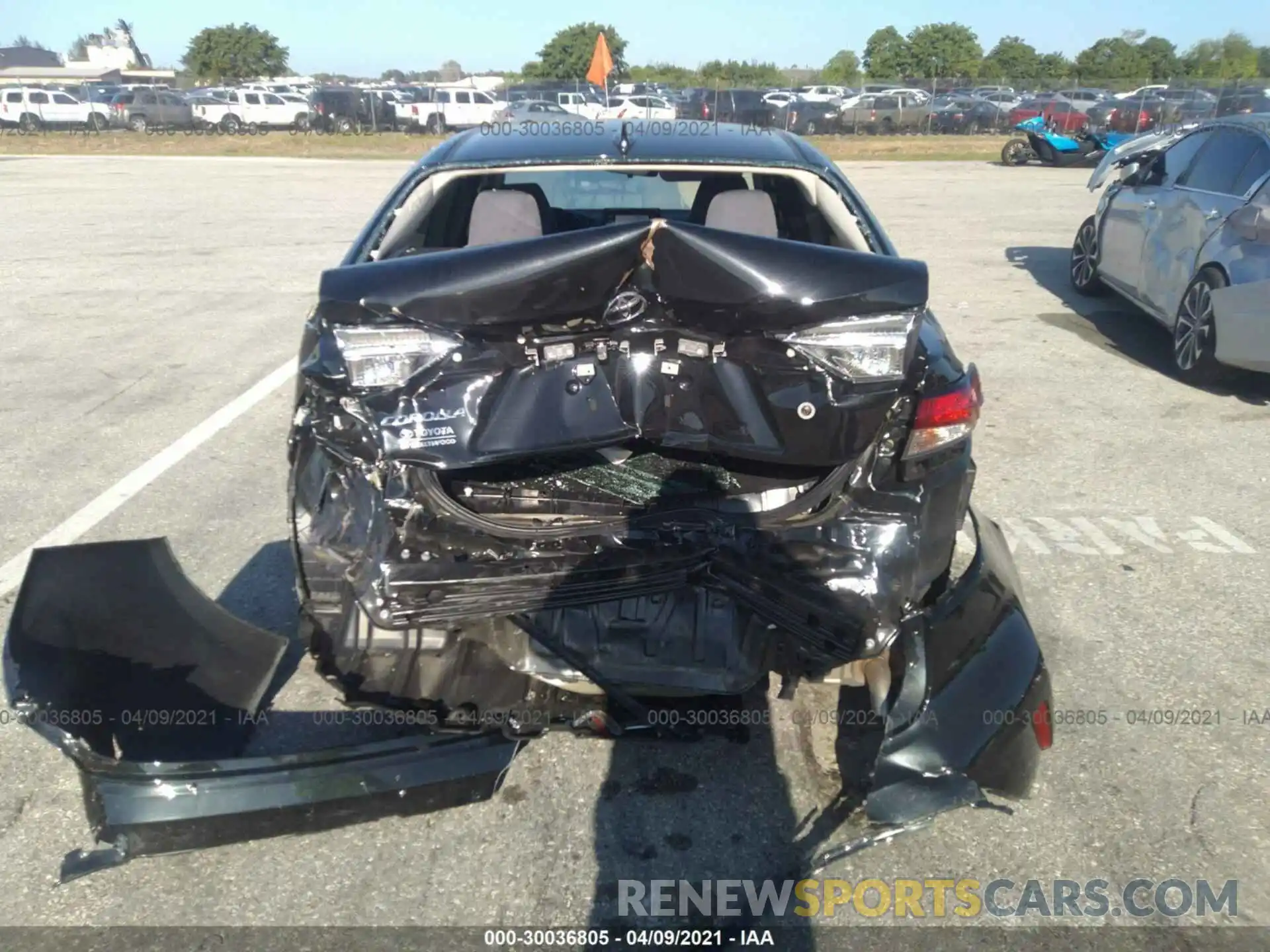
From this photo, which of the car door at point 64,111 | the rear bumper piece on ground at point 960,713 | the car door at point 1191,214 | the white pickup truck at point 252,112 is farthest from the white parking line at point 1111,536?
the car door at point 64,111

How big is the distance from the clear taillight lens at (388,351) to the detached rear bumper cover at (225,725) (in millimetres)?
926

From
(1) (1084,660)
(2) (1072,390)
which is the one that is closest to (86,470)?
(1) (1084,660)

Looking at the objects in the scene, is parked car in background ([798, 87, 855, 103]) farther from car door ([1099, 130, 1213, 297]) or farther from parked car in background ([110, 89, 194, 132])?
car door ([1099, 130, 1213, 297])

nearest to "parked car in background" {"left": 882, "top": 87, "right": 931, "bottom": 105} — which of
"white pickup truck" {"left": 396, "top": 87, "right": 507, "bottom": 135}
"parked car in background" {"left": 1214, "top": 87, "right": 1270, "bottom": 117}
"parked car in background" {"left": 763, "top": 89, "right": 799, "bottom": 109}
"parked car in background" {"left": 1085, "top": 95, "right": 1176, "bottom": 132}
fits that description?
"parked car in background" {"left": 763, "top": 89, "right": 799, "bottom": 109}

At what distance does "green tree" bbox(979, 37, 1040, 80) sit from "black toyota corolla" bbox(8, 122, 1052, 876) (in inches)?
2990

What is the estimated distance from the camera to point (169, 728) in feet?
9.42

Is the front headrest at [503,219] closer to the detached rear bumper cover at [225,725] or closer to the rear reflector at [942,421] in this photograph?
the detached rear bumper cover at [225,725]

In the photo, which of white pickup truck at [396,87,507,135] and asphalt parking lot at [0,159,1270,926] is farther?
white pickup truck at [396,87,507,135]

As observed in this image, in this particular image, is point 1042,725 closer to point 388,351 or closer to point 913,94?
point 388,351

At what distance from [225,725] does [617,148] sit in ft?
7.63

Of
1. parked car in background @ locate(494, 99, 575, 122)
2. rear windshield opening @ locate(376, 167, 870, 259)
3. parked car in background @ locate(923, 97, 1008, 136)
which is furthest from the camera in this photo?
parked car in background @ locate(923, 97, 1008, 136)

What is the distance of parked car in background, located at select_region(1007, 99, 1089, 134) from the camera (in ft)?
108

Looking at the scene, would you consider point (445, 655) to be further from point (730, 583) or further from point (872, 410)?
point (872, 410)

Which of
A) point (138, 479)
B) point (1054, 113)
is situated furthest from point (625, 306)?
point (1054, 113)
